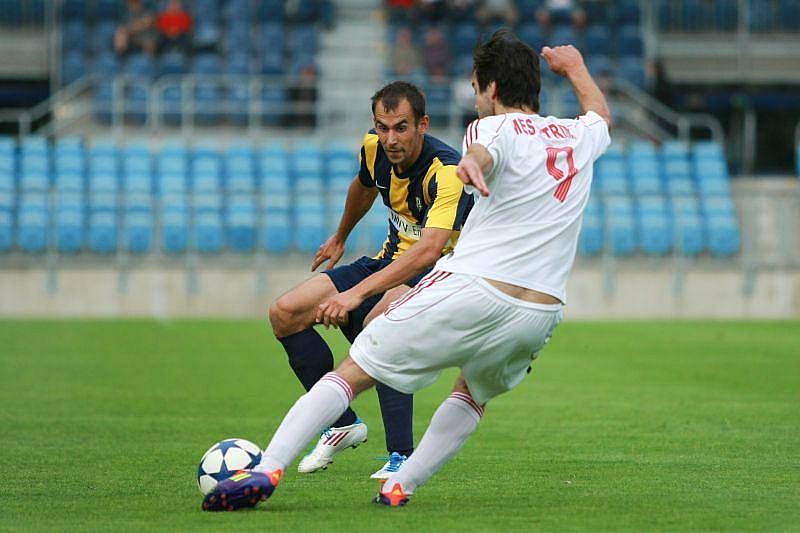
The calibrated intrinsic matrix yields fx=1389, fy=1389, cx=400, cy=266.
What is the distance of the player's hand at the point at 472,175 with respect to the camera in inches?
210

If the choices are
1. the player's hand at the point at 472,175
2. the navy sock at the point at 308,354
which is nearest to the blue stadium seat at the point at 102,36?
the navy sock at the point at 308,354

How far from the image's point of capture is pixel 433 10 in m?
27.2

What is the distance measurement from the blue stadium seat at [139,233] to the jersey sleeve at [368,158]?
14883mm

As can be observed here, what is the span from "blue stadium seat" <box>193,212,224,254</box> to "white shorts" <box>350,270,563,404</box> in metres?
16.7

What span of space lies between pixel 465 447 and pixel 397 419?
1.42 meters

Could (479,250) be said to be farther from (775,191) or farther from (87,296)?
(775,191)

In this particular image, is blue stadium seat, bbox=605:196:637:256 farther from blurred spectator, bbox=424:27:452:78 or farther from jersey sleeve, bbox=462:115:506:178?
jersey sleeve, bbox=462:115:506:178

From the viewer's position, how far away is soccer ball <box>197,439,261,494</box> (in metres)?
6.05

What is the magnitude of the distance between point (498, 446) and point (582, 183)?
3061mm

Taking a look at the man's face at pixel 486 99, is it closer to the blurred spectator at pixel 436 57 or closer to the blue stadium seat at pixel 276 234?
the blue stadium seat at pixel 276 234

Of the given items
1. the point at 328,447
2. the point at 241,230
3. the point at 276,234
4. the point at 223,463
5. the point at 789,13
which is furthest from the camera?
the point at 789,13

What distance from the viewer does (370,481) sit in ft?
23.5

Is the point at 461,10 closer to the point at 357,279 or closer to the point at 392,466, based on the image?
the point at 357,279

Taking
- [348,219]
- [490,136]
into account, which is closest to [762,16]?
[348,219]
